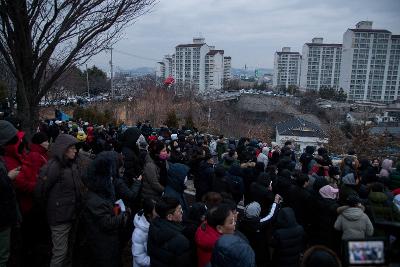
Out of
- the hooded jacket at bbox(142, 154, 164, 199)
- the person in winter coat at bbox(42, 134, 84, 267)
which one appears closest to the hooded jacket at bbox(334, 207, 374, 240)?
the hooded jacket at bbox(142, 154, 164, 199)

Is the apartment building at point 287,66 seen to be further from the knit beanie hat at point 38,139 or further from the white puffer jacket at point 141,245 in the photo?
the white puffer jacket at point 141,245

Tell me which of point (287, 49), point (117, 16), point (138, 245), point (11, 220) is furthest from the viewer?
point (287, 49)

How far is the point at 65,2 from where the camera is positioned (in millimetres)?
4273

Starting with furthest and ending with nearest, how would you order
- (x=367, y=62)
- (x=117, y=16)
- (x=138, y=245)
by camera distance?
(x=367, y=62)
(x=117, y=16)
(x=138, y=245)

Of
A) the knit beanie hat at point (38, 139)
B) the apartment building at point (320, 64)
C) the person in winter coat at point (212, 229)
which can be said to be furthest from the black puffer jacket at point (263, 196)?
the apartment building at point (320, 64)

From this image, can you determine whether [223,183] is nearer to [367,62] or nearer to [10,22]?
[10,22]

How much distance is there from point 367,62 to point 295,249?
266 feet

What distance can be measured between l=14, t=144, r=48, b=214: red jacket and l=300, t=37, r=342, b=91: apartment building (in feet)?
288

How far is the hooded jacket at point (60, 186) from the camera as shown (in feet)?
10.7

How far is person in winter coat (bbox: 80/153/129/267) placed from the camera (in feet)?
10.5

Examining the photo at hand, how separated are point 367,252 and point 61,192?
2.69m

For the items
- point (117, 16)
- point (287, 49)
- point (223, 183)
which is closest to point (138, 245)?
point (223, 183)

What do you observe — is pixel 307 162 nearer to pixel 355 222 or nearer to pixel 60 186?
pixel 355 222

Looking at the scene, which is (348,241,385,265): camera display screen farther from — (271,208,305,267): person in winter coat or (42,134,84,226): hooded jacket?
(42,134,84,226): hooded jacket
